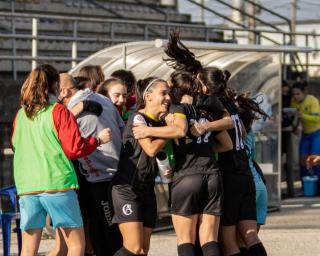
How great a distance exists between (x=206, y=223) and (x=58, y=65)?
10.5 meters

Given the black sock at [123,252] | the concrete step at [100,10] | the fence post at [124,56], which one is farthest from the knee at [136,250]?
the concrete step at [100,10]

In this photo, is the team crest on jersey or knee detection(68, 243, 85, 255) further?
the team crest on jersey

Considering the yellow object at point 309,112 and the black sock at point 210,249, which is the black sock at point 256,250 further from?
the yellow object at point 309,112

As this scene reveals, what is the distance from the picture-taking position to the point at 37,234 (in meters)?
7.61

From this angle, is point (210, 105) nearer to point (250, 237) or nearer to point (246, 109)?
point (246, 109)

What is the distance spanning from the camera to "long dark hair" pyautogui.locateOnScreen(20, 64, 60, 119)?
24.5ft

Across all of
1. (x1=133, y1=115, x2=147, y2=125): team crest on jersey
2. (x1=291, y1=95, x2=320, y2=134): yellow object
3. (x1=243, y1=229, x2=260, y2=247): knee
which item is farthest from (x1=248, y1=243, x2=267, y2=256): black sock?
(x1=291, y1=95, x2=320, y2=134): yellow object

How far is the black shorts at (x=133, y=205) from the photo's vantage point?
25.1 feet

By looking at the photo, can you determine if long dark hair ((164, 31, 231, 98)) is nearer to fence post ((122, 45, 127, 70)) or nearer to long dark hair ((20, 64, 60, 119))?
long dark hair ((20, 64, 60, 119))

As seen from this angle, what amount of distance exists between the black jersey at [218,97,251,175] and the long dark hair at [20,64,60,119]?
4.63 ft

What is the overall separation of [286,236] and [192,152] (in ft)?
12.6

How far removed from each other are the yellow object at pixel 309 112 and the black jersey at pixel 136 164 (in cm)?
811

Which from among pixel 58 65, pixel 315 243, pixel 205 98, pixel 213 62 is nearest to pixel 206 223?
pixel 205 98

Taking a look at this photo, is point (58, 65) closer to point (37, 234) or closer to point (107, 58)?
point (107, 58)
